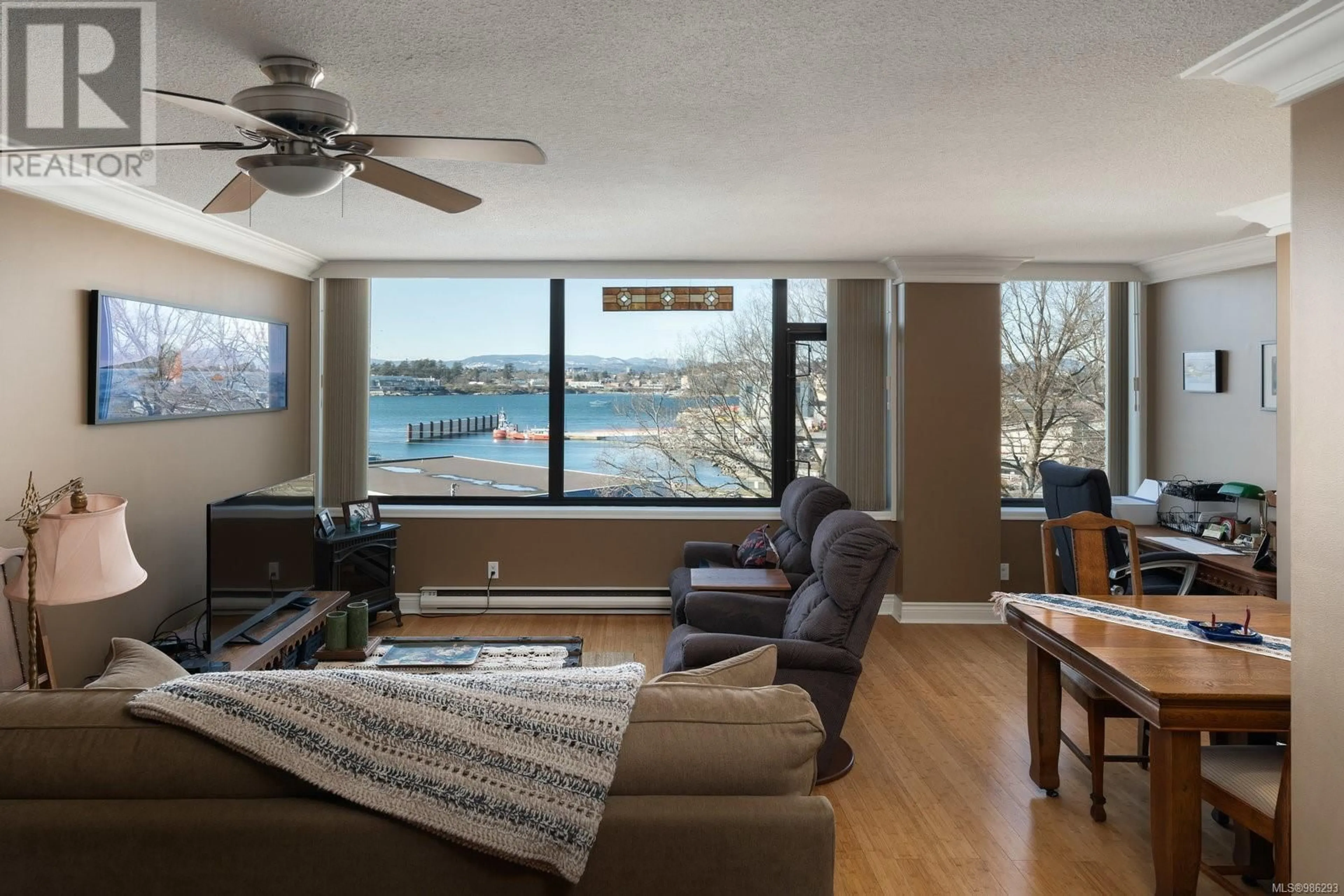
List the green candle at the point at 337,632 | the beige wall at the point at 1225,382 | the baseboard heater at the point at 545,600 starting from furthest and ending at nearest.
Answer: the baseboard heater at the point at 545,600
the beige wall at the point at 1225,382
the green candle at the point at 337,632

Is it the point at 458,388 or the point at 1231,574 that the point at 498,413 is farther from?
the point at 1231,574

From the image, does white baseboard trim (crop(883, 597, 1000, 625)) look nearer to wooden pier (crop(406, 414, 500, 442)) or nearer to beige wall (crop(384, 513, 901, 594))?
beige wall (crop(384, 513, 901, 594))

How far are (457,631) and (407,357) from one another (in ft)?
6.80

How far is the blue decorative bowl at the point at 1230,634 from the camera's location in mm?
2814

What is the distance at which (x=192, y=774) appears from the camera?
1.46m

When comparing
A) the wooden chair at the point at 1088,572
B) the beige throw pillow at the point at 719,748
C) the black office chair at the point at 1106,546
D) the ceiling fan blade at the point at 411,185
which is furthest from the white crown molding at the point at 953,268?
the beige throw pillow at the point at 719,748

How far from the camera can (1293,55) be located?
6.81 feet

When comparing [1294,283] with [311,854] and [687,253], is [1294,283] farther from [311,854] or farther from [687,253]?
[687,253]

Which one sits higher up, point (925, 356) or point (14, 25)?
point (14, 25)

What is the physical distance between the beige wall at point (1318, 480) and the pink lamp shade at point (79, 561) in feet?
10.4

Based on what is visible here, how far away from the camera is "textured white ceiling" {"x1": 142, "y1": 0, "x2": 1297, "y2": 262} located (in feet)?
6.85

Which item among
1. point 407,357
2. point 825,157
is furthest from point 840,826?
point 407,357

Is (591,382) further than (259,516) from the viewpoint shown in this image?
Yes

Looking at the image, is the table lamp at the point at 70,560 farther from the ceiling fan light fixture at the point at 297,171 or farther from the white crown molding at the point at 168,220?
the white crown molding at the point at 168,220
